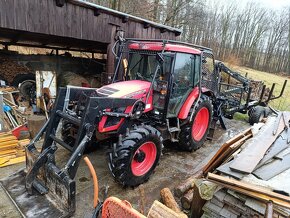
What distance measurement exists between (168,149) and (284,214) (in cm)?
309

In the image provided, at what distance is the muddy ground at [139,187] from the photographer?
3.19m

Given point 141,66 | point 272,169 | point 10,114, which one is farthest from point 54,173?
point 10,114

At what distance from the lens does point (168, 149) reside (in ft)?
17.3

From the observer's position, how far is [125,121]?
3.73 m

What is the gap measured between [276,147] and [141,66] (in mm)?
2732

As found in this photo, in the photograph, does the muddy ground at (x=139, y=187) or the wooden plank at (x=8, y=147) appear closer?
the muddy ground at (x=139, y=187)

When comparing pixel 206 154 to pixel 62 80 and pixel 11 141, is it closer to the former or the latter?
pixel 11 141

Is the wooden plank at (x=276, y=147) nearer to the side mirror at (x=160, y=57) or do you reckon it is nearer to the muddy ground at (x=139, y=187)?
the muddy ground at (x=139, y=187)

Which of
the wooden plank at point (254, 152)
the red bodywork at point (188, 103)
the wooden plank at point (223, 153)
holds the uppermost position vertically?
the red bodywork at point (188, 103)

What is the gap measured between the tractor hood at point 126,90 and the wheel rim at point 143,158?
85 cm

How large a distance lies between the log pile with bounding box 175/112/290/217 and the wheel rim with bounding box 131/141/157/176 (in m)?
0.64

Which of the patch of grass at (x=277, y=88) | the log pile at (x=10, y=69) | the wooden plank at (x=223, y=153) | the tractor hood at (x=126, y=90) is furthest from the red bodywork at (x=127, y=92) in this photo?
the patch of grass at (x=277, y=88)

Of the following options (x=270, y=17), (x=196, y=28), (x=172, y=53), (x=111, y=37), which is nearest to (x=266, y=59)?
(x=270, y=17)

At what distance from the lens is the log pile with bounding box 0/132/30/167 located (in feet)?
13.7
